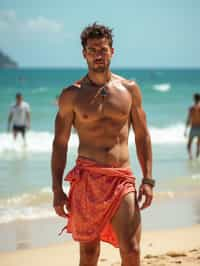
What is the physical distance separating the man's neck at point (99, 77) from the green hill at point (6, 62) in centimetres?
12074

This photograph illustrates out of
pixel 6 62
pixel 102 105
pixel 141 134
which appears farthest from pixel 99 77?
pixel 6 62

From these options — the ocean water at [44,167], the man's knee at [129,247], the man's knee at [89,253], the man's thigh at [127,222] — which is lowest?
the ocean water at [44,167]

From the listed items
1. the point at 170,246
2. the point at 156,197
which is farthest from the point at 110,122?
the point at 156,197

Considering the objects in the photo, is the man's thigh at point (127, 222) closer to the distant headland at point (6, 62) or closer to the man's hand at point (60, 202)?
the man's hand at point (60, 202)

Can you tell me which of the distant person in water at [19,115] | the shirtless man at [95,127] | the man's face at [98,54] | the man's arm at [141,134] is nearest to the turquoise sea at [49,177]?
the distant person in water at [19,115]

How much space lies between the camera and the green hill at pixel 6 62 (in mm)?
123938

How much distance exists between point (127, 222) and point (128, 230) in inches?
1.9

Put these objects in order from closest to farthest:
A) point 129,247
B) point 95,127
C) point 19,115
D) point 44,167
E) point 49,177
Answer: point 129,247 → point 95,127 → point 49,177 → point 44,167 → point 19,115

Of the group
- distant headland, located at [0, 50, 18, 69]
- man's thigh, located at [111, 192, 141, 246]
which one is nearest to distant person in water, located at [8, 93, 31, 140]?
man's thigh, located at [111, 192, 141, 246]

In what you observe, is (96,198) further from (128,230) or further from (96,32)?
(96,32)

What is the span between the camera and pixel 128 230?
3.98 m

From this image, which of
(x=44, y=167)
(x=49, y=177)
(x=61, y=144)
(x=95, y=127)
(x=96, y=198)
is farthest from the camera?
(x=44, y=167)

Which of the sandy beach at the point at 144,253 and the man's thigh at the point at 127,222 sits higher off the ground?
the man's thigh at the point at 127,222

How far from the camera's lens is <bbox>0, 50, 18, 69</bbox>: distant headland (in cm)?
12394
